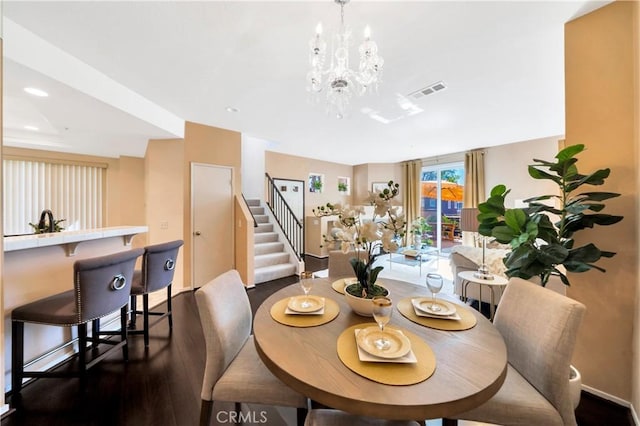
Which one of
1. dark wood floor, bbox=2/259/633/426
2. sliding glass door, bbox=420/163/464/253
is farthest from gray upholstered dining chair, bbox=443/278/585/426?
sliding glass door, bbox=420/163/464/253

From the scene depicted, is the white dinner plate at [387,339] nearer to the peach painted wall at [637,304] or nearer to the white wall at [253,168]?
the peach painted wall at [637,304]

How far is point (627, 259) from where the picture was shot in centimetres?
162

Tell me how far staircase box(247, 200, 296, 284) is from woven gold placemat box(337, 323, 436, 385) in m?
3.48

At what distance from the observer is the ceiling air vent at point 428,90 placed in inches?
107

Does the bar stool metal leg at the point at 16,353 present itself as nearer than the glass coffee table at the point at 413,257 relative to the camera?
Yes

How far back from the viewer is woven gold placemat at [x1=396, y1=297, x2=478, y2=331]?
46.5 inches

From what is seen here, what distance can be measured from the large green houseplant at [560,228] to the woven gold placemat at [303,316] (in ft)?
4.49

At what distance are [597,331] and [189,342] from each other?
3465mm

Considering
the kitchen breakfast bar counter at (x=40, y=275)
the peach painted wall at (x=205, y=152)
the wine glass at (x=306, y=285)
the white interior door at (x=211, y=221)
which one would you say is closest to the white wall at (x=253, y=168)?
the peach painted wall at (x=205, y=152)

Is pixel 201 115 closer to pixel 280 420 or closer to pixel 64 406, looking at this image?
pixel 64 406

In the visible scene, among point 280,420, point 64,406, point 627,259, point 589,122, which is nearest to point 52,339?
point 64,406

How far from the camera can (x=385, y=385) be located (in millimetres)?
796

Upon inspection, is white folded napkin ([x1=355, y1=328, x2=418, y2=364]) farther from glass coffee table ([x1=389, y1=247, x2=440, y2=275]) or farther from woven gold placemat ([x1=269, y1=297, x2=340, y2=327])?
glass coffee table ([x1=389, y1=247, x2=440, y2=275])

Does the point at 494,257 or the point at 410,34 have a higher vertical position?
the point at 410,34
